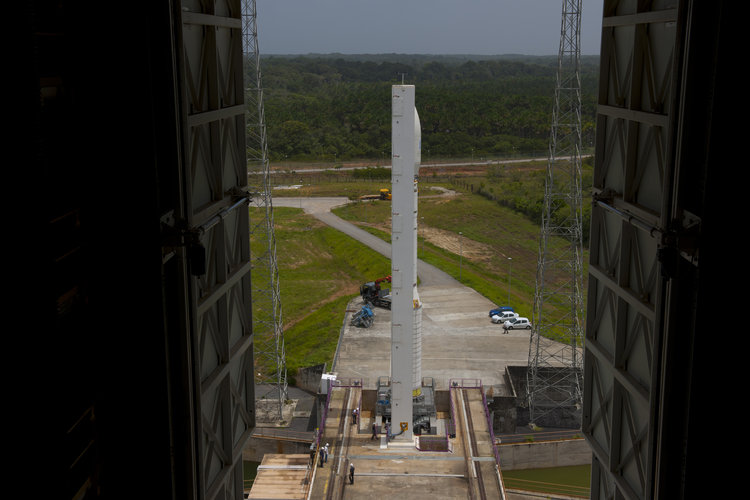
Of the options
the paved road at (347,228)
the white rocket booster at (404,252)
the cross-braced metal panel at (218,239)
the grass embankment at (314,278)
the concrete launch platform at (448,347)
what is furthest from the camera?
the paved road at (347,228)

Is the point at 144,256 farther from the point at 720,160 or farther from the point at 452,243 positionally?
the point at 452,243

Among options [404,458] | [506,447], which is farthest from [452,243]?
[404,458]

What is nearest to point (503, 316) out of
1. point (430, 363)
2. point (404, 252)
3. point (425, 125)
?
point (430, 363)

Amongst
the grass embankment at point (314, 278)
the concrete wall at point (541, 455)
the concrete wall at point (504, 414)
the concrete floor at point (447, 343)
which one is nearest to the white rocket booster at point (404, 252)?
the concrete wall at point (541, 455)

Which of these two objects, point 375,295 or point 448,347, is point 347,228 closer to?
point 375,295

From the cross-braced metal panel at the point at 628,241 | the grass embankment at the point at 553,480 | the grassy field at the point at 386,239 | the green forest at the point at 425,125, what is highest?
the cross-braced metal panel at the point at 628,241

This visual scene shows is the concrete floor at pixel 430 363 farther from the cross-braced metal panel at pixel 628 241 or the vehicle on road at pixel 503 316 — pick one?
the cross-braced metal panel at pixel 628 241

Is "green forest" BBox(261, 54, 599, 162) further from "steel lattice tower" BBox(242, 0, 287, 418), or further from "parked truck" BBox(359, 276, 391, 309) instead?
"steel lattice tower" BBox(242, 0, 287, 418)
